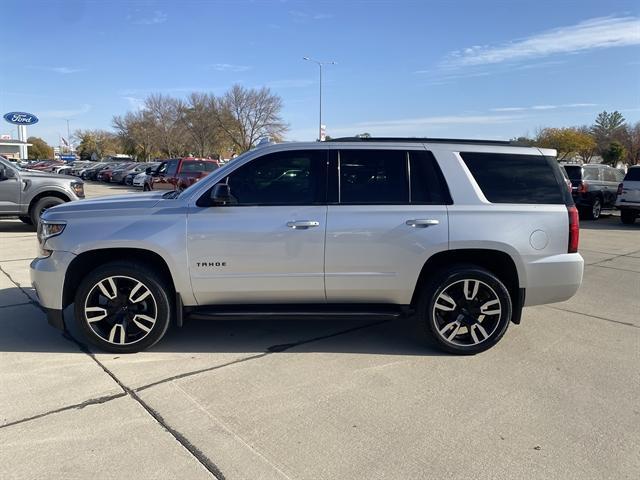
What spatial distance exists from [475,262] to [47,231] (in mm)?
3780

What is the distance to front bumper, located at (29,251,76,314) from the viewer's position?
4.28m

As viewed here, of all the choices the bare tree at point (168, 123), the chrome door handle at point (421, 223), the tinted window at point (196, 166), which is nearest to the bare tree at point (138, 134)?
the bare tree at point (168, 123)

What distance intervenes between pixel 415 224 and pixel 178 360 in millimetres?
2309

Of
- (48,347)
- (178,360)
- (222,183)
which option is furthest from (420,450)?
(48,347)

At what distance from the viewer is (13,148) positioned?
7206cm

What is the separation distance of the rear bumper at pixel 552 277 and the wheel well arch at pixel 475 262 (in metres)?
0.12

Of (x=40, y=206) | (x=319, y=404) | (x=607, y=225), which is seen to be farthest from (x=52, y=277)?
(x=607, y=225)

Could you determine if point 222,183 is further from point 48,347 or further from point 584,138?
point 584,138

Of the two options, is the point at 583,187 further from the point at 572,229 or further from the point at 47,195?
the point at 47,195

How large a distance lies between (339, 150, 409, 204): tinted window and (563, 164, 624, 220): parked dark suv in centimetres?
1393

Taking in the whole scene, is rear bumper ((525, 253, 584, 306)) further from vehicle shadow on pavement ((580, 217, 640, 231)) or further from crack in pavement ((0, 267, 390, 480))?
vehicle shadow on pavement ((580, 217, 640, 231))

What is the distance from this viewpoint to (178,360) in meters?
4.30

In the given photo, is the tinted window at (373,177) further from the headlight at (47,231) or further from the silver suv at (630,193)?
the silver suv at (630,193)

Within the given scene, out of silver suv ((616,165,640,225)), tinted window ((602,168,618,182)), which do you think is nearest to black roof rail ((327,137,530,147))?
silver suv ((616,165,640,225))
